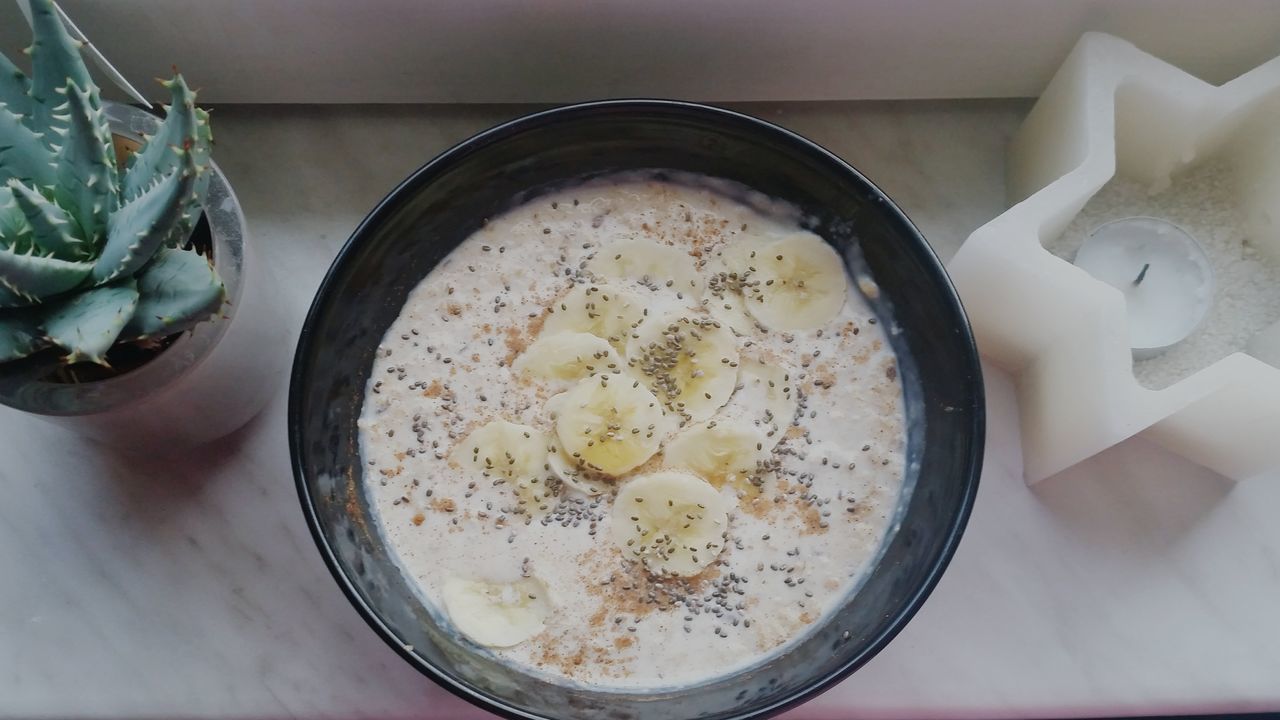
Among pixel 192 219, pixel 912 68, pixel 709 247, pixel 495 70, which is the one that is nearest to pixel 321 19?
pixel 495 70

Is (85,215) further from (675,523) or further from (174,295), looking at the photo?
(675,523)

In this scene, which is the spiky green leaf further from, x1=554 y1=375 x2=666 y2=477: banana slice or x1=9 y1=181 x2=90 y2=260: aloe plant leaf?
x1=554 y1=375 x2=666 y2=477: banana slice

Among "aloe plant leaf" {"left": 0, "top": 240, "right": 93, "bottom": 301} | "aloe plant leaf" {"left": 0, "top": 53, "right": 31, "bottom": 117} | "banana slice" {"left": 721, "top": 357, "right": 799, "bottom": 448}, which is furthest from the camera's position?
"banana slice" {"left": 721, "top": 357, "right": 799, "bottom": 448}

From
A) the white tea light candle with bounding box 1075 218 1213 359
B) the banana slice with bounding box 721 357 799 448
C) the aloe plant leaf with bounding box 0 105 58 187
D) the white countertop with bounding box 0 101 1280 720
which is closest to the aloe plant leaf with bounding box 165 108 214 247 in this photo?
the aloe plant leaf with bounding box 0 105 58 187

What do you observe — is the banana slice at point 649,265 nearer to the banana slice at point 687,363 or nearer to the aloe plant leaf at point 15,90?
the banana slice at point 687,363

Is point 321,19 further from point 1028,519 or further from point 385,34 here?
point 1028,519

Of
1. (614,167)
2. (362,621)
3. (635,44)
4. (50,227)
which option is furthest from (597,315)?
(50,227)
